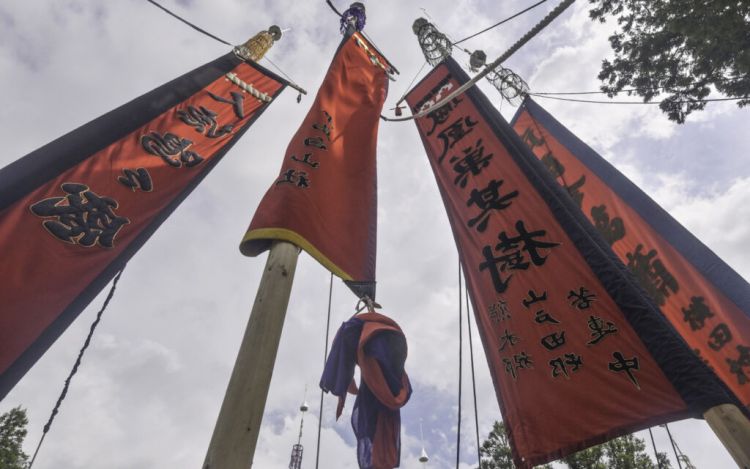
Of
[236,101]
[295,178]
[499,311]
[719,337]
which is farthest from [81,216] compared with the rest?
[719,337]

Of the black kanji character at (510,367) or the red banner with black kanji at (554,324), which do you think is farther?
the black kanji character at (510,367)

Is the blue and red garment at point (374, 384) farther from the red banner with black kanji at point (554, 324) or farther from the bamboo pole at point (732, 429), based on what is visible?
the bamboo pole at point (732, 429)

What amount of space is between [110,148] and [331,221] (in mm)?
2328

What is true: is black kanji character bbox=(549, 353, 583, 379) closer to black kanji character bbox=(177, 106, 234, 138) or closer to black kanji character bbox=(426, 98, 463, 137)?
black kanji character bbox=(426, 98, 463, 137)

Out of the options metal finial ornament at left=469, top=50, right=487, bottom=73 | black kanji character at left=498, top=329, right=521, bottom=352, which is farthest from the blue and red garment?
metal finial ornament at left=469, top=50, right=487, bottom=73

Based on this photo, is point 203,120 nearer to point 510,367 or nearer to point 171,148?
point 171,148

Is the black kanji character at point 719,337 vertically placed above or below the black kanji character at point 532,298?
above

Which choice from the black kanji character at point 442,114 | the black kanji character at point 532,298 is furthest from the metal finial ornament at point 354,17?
the black kanji character at point 532,298

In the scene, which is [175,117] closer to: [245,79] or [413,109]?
[245,79]

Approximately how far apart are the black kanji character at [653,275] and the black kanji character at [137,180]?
632 cm

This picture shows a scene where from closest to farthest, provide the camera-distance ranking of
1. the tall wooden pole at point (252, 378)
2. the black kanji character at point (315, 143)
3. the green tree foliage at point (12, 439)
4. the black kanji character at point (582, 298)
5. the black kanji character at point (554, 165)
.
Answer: the tall wooden pole at point (252, 378)
the black kanji character at point (582, 298)
the black kanji character at point (315, 143)
the black kanji character at point (554, 165)
the green tree foliage at point (12, 439)

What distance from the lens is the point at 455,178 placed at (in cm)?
500

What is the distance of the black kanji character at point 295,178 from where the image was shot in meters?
3.32

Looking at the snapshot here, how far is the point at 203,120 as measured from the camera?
4805 millimetres
